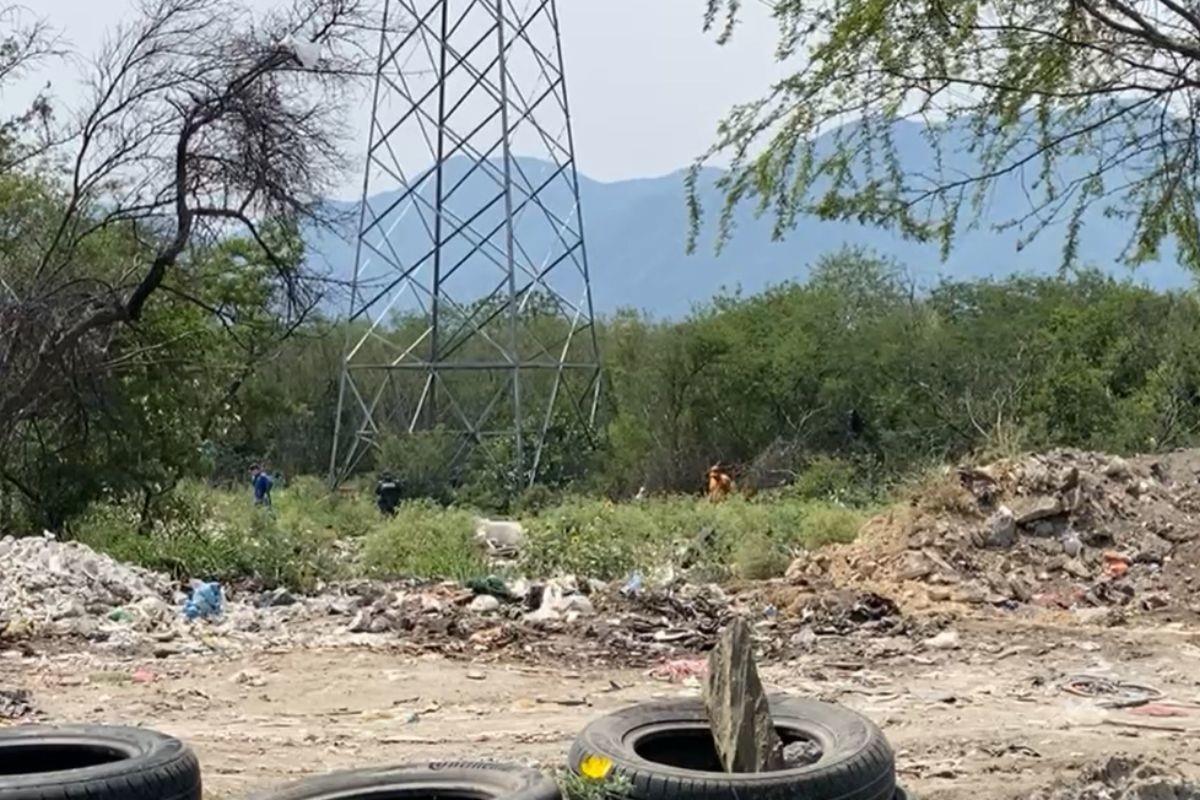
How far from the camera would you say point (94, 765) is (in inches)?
208

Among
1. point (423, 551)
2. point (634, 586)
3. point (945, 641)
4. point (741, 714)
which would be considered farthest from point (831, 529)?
point (741, 714)

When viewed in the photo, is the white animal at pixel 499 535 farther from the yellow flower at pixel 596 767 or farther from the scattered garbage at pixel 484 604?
the yellow flower at pixel 596 767

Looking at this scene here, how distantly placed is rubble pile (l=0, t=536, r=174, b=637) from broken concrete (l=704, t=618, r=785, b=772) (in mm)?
7128

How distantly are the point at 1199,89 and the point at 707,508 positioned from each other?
14946 millimetres

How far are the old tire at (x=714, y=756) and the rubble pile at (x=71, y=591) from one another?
680 centimetres

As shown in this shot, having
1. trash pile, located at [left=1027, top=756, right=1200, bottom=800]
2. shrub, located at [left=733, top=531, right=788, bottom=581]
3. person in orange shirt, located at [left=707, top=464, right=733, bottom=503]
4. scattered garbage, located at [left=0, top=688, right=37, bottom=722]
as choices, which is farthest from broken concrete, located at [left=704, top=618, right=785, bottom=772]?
person in orange shirt, located at [left=707, top=464, right=733, bottom=503]

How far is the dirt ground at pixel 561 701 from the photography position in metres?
7.04

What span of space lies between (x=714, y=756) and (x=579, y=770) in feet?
2.06

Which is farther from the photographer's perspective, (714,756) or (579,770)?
(714,756)

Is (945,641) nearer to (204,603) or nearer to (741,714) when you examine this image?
(204,603)

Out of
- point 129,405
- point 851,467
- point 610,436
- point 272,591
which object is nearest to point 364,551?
point 272,591

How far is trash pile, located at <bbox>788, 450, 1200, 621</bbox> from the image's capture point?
13.3 m

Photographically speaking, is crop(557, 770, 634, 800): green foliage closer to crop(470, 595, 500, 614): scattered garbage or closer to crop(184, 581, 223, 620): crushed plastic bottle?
crop(470, 595, 500, 614): scattered garbage

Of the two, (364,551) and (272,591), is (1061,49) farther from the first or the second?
(364,551)
